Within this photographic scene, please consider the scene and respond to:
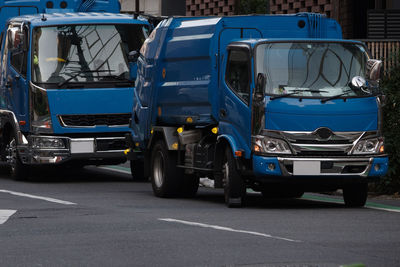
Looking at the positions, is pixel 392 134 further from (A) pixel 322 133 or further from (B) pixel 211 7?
(B) pixel 211 7

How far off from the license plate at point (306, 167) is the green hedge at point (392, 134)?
9.85 feet

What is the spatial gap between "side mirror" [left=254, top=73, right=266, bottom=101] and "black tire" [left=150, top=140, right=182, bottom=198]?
106 inches

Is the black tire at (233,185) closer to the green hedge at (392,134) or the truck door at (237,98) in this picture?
the truck door at (237,98)

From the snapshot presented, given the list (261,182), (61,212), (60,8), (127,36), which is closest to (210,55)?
(261,182)

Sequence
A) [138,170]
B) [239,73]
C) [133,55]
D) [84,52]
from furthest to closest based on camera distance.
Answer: [138,170], [84,52], [133,55], [239,73]

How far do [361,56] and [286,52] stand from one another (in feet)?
3.32

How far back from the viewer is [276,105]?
15086 mm

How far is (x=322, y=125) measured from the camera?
593 inches

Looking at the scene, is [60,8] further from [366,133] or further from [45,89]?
[366,133]

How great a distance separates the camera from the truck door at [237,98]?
1539 centimetres

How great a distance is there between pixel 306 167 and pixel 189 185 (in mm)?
3151

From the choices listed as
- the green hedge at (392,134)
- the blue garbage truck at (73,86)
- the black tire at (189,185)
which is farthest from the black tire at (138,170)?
the green hedge at (392,134)

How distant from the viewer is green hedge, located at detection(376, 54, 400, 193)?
17.8 metres

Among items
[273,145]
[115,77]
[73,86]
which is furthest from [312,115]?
[73,86]
